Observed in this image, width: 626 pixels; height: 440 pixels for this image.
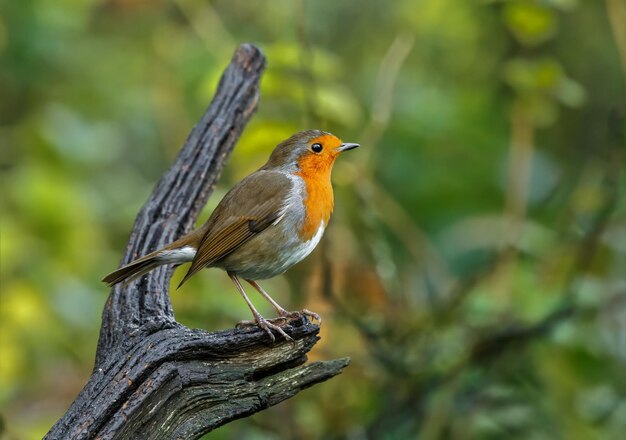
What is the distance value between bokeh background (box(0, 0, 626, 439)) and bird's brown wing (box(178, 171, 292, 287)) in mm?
784

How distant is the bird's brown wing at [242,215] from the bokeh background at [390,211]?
0.78m

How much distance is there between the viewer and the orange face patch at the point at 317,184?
3723mm

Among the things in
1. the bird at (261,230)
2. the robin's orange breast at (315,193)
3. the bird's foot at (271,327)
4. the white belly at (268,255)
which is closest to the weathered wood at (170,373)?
the bird's foot at (271,327)

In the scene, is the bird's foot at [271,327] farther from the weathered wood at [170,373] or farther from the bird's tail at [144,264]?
the bird's tail at [144,264]

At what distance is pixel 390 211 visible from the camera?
5.78 meters

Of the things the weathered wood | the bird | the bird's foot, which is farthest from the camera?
the bird

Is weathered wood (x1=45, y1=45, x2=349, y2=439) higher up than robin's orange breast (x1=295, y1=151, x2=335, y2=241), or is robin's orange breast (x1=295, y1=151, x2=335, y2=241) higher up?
robin's orange breast (x1=295, y1=151, x2=335, y2=241)

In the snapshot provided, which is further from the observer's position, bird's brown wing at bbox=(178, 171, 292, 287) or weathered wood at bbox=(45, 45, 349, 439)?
bird's brown wing at bbox=(178, 171, 292, 287)

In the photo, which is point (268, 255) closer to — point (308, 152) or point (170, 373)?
point (308, 152)

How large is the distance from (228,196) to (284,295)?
195 centimetres

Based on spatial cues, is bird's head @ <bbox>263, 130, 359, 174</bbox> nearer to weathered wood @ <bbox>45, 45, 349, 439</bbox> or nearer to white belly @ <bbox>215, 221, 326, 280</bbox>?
white belly @ <bbox>215, 221, 326, 280</bbox>

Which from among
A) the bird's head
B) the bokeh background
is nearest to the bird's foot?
the bird's head

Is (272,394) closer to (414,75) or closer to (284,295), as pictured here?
(284,295)

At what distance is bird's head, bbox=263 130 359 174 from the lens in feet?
13.1
